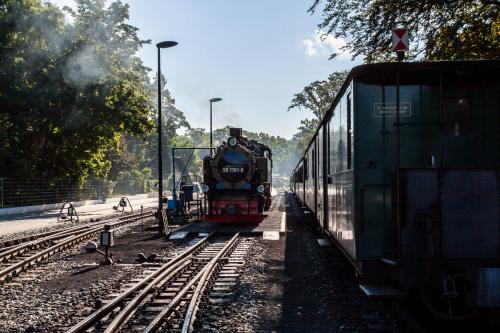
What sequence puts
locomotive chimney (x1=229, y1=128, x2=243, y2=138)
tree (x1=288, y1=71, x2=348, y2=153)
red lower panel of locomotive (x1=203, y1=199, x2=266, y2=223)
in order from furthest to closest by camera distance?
1. tree (x1=288, y1=71, x2=348, y2=153)
2. locomotive chimney (x1=229, y1=128, x2=243, y2=138)
3. red lower panel of locomotive (x1=203, y1=199, x2=266, y2=223)

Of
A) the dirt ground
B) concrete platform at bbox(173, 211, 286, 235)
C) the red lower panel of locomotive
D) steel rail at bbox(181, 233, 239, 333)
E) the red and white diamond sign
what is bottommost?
the dirt ground

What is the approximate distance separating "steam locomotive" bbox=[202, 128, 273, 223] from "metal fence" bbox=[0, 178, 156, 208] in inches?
259

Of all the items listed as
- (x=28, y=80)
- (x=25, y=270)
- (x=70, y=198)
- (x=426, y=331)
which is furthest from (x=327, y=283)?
(x=70, y=198)

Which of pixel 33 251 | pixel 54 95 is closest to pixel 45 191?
pixel 54 95

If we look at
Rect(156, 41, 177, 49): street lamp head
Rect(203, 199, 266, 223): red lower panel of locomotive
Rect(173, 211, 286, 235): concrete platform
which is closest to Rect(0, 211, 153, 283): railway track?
Rect(173, 211, 286, 235): concrete platform

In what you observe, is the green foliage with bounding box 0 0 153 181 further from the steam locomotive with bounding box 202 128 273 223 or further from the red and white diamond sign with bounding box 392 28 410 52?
the red and white diamond sign with bounding box 392 28 410 52

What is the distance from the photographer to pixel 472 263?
5.43 meters

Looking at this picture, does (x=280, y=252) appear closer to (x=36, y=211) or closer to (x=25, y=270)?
(x=25, y=270)

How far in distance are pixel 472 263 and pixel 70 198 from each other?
3237cm

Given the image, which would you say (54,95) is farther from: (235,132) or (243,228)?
(243,228)

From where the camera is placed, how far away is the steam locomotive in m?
17.2

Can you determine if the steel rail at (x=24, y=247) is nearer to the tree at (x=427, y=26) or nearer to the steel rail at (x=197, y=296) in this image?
the steel rail at (x=197, y=296)

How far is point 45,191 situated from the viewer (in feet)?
102

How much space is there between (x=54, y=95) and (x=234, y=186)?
634 inches
